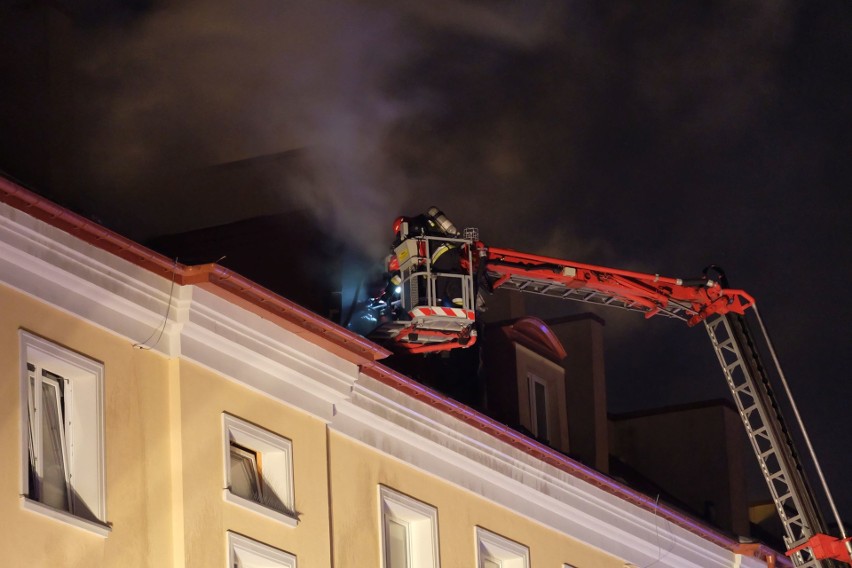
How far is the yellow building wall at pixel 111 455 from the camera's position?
16953 millimetres

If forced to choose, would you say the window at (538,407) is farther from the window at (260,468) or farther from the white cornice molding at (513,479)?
the window at (260,468)

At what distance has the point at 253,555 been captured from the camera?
64.5 feet

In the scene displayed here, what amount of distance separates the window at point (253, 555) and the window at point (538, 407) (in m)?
8.65

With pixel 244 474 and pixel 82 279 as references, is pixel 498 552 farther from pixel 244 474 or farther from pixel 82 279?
pixel 82 279

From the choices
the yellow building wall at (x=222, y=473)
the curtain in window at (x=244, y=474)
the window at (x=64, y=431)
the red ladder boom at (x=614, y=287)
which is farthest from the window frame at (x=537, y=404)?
the window at (x=64, y=431)

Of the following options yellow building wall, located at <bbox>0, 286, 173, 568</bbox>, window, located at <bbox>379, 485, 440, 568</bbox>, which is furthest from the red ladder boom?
yellow building wall, located at <bbox>0, 286, 173, 568</bbox>

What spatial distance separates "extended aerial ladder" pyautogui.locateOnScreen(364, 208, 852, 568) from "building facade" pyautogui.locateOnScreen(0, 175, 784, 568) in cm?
198

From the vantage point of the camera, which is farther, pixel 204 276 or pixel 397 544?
pixel 397 544

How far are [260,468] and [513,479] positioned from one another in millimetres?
5341

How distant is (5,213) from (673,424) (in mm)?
19000

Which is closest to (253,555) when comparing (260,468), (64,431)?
(260,468)

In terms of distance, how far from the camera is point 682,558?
28406 millimetres

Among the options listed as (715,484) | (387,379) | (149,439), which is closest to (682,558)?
(715,484)

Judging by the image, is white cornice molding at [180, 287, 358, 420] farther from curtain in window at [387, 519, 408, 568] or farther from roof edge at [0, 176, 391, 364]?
curtain in window at [387, 519, 408, 568]
